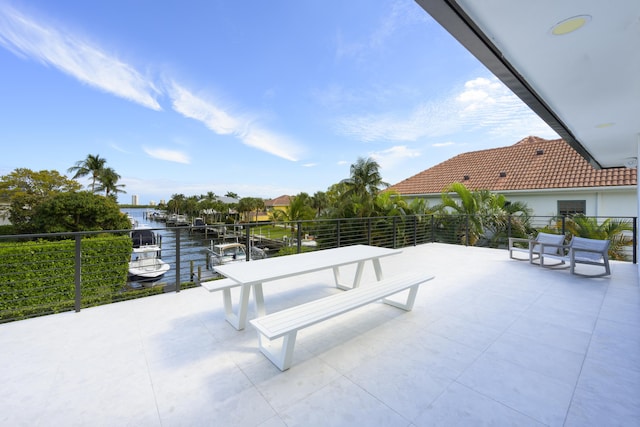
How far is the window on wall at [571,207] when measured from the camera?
10891 millimetres

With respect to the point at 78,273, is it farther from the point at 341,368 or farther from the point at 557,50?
the point at 557,50

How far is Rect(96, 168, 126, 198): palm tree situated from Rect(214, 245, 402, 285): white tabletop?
4356 centimetres

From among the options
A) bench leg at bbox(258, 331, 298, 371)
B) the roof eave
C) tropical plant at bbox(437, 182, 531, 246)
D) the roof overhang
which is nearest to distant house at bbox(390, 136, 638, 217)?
tropical plant at bbox(437, 182, 531, 246)

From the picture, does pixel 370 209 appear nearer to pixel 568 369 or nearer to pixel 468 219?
pixel 468 219

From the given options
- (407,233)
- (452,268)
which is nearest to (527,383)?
(452,268)

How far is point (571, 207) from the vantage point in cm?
1116

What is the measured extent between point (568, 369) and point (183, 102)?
1575 cm

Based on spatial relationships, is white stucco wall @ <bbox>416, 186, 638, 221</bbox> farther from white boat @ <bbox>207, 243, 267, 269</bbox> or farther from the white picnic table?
white boat @ <bbox>207, 243, 267, 269</bbox>

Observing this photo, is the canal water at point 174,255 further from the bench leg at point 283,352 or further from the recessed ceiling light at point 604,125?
the recessed ceiling light at point 604,125

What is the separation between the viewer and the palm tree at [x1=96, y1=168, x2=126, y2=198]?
3588cm

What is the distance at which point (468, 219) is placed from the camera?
29.9 feet

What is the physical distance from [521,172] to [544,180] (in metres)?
1.29

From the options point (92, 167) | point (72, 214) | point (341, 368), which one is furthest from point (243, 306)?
point (92, 167)

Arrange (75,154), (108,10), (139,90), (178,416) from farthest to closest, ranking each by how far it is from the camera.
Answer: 1. (75,154)
2. (139,90)
3. (108,10)
4. (178,416)
